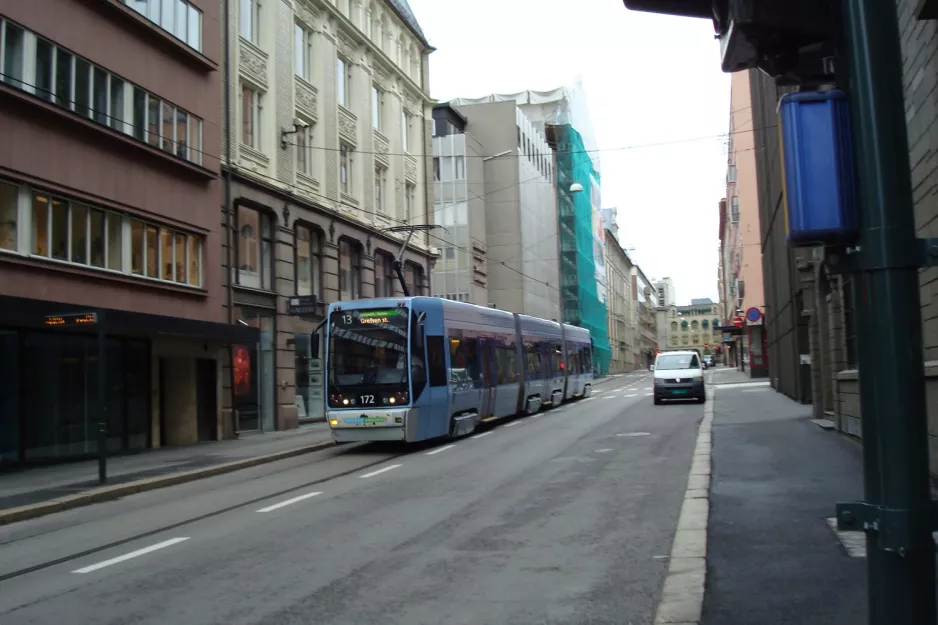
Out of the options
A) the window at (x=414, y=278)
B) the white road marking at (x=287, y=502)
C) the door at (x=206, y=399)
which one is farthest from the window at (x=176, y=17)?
the window at (x=414, y=278)

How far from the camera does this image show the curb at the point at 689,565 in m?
5.17

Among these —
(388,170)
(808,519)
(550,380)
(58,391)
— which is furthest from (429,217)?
(808,519)

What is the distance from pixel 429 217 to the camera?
38406 mm

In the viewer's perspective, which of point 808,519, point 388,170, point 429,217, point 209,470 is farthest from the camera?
point 429,217

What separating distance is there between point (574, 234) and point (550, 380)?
50487 millimetres

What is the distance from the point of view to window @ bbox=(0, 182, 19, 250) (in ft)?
51.9

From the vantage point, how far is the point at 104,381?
13.9m

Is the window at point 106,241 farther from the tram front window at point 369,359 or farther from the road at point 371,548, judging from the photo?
the road at point 371,548

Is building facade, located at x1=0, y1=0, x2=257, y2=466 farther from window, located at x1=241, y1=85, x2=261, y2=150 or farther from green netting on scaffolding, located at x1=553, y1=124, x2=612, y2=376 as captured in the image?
green netting on scaffolding, located at x1=553, y1=124, x2=612, y2=376

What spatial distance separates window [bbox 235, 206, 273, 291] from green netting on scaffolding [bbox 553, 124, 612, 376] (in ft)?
168

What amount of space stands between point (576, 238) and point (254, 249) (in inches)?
2238

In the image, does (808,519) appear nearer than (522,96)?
Yes

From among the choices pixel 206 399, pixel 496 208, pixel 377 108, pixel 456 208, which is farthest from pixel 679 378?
pixel 496 208

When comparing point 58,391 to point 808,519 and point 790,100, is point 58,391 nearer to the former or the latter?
point 808,519
